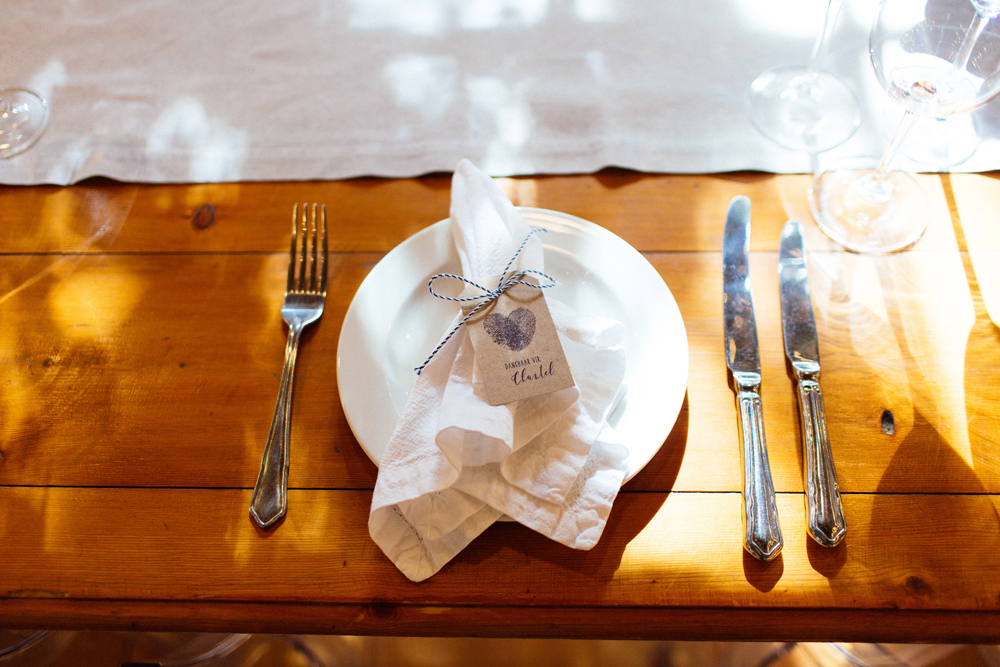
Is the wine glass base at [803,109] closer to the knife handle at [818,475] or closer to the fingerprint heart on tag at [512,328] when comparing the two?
the knife handle at [818,475]

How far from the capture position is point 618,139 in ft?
2.98

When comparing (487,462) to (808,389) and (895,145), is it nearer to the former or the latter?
(808,389)

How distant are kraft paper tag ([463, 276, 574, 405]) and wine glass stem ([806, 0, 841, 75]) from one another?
645mm

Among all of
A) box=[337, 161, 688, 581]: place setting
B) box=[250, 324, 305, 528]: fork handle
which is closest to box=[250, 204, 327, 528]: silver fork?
box=[250, 324, 305, 528]: fork handle

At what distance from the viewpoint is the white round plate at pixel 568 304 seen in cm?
→ 63

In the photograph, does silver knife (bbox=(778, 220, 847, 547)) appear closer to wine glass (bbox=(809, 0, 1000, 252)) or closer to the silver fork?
wine glass (bbox=(809, 0, 1000, 252))

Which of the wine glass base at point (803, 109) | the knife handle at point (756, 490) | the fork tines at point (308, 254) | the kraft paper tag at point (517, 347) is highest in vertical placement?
the wine glass base at point (803, 109)

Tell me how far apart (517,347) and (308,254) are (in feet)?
1.26

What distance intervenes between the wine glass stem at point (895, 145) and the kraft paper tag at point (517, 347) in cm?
52

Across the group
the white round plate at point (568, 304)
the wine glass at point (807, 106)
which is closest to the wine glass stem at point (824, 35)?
the wine glass at point (807, 106)

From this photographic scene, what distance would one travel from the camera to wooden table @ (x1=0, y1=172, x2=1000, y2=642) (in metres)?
0.59

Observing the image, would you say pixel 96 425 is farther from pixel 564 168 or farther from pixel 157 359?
pixel 564 168

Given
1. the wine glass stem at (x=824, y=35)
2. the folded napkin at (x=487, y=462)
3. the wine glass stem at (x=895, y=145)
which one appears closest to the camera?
the folded napkin at (x=487, y=462)

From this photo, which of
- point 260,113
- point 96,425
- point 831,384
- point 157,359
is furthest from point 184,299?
point 831,384
